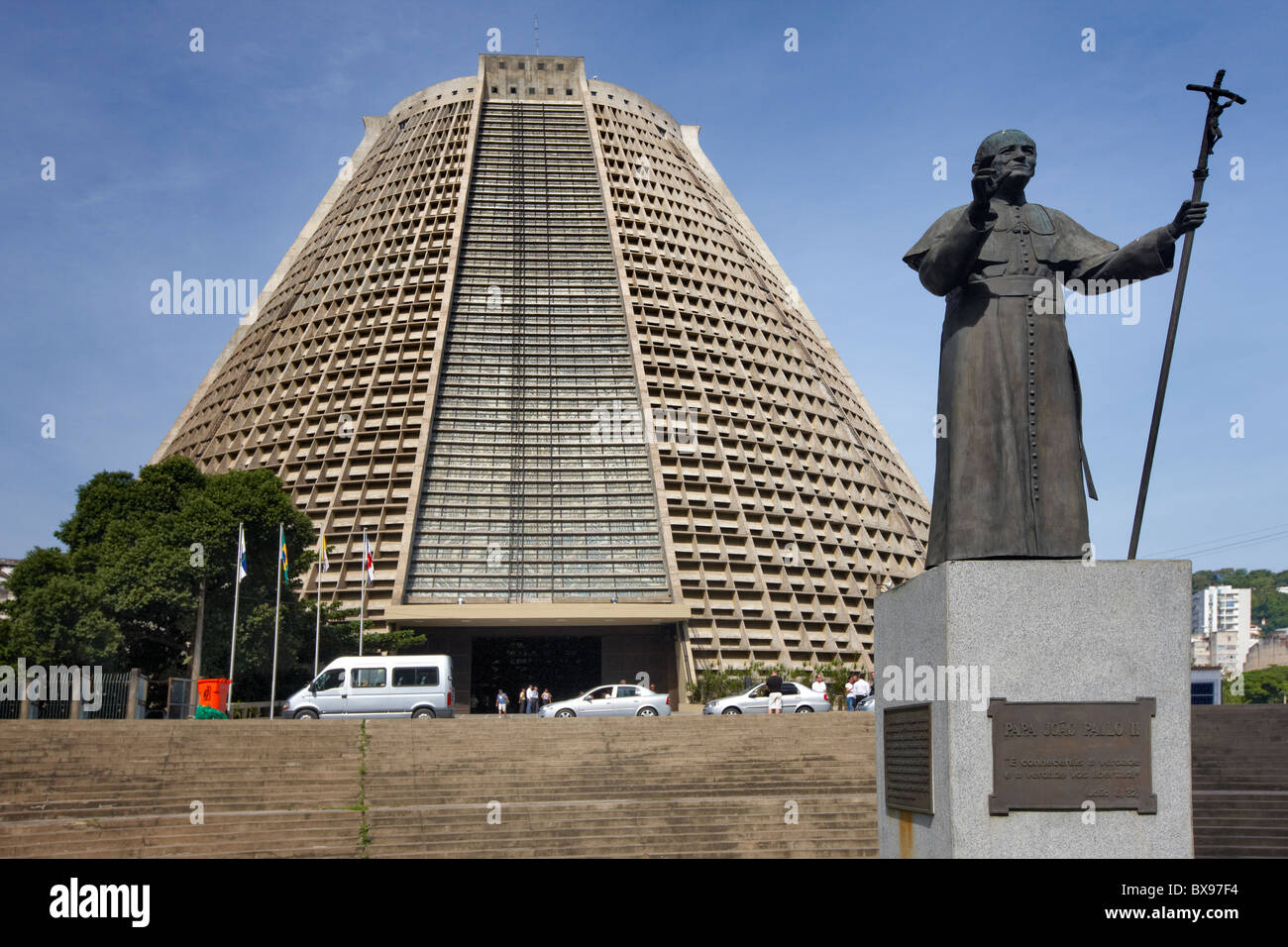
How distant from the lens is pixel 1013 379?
29.2 feet

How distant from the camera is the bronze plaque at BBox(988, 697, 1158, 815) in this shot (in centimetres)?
816

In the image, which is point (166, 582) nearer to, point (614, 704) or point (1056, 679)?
point (614, 704)

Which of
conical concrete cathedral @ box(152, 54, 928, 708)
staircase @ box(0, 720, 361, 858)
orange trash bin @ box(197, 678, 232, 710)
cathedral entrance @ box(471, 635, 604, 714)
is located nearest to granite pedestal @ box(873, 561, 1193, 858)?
staircase @ box(0, 720, 361, 858)

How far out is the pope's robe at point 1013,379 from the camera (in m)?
8.70

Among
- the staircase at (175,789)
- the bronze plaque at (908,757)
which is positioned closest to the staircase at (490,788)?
the staircase at (175,789)

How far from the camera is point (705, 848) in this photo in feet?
52.2

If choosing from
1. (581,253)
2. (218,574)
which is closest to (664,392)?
(581,253)

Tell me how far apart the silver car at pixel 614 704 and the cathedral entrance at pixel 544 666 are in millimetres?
15753

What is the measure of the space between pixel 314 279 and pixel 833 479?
26.2 m

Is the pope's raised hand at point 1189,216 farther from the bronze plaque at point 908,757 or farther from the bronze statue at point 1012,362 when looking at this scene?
the bronze plaque at point 908,757

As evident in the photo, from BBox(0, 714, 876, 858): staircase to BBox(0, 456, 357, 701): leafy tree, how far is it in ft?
44.4

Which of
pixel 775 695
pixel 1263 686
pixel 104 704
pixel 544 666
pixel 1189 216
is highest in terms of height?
pixel 1189 216

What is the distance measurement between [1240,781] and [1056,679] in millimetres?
13800

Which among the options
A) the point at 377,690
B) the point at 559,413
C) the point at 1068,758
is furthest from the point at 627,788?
the point at 559,413
